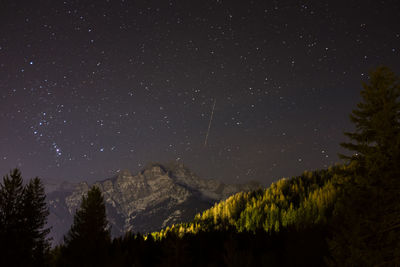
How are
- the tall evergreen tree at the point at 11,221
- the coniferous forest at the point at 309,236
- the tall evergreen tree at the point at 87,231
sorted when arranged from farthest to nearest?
the tall evergreen tree at the point at 87,231 → the tall evergreen tree at the point at 11,221 → the coniferous forest at the point at 309,236

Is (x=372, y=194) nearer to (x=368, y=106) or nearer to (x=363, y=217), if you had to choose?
(x=363, y=217)

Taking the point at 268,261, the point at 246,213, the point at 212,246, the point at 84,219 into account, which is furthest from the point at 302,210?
the point at 268,261

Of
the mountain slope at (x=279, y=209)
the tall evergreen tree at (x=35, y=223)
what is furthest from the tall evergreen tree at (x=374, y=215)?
the mountain slope at (x=279, y=209)

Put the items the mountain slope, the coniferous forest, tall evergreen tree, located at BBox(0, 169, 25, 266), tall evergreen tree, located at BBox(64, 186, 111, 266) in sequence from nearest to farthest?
the coniferous forest
tall evergreen tree, located at BBox(0, 169, 25, 266)
tall evergreen tree, located at BBox(64, 186, 111, 266)
the mountain slope

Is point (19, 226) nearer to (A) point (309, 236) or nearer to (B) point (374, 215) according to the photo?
(B) point (374, 215)

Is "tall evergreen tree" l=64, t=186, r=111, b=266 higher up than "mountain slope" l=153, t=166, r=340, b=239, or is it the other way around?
"mountain slope" l=153, t=166, r=340, b=239

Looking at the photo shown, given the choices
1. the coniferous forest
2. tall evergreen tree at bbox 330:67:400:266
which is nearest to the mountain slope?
the coniferous forest

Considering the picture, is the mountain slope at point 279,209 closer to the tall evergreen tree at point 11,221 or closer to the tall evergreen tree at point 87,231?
the tall evergreen tree at point 87,231

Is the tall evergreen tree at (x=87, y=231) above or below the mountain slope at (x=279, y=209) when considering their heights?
below

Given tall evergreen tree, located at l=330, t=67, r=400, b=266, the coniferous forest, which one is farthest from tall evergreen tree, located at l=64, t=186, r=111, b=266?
tall evergreen tree, located at l=330, t=67, r=400, b=266

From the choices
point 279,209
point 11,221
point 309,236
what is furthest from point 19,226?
point 279,209

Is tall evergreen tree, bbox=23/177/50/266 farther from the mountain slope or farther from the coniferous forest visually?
the mountain slope

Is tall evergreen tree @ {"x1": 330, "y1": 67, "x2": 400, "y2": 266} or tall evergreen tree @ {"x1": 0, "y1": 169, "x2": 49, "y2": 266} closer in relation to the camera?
tall evergreen tree @ {"x1": 330, "y1": 67, "x2": 400, "y2": 266}

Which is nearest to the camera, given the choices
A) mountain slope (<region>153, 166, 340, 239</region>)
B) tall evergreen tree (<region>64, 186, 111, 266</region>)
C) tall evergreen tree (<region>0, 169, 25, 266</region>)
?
tall evergreen tree (<region>0, 169, 25, 266</region>)
